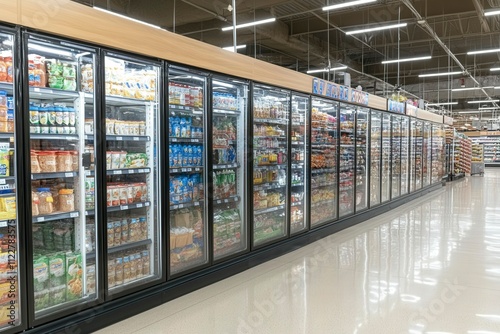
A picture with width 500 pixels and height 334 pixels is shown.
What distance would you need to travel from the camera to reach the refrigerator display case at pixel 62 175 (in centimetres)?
290

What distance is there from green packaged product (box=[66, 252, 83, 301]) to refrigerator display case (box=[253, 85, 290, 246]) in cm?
233

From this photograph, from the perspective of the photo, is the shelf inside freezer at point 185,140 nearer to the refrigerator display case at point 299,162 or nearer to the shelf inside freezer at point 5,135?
the shelf inside freezer at point 5,135

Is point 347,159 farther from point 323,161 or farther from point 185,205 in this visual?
point 185,205

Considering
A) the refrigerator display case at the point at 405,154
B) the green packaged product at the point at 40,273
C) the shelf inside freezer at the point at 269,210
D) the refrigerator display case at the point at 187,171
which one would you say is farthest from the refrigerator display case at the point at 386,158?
the green packaged product at the point at 40,273

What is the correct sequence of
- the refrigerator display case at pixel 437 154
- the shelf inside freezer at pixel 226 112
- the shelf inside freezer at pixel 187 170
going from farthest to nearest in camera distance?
the refrigerator display case at pixel 437 154
the shelf inside freezer at pixel 226 112
the shelf inside freezer at pixel 187 170

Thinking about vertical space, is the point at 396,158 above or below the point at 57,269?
above

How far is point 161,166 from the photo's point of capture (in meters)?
3.63

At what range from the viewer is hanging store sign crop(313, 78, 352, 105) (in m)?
6.07

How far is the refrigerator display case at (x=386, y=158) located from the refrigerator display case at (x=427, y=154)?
376 centimetres

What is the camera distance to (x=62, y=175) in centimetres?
301


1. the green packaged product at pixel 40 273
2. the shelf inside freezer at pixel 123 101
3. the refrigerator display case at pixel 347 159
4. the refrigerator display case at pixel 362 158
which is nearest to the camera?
the green packaged product at pixel 40 273

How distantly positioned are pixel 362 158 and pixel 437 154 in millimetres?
7949

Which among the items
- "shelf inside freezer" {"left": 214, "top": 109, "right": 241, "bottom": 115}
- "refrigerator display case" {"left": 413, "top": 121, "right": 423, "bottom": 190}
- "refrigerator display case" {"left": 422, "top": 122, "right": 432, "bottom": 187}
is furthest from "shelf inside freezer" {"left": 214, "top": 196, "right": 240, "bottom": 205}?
"refrigerator display case" {"left": 422, "top": 122, "right": 432, "bottom": 187}

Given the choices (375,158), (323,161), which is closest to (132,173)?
(323,161)
